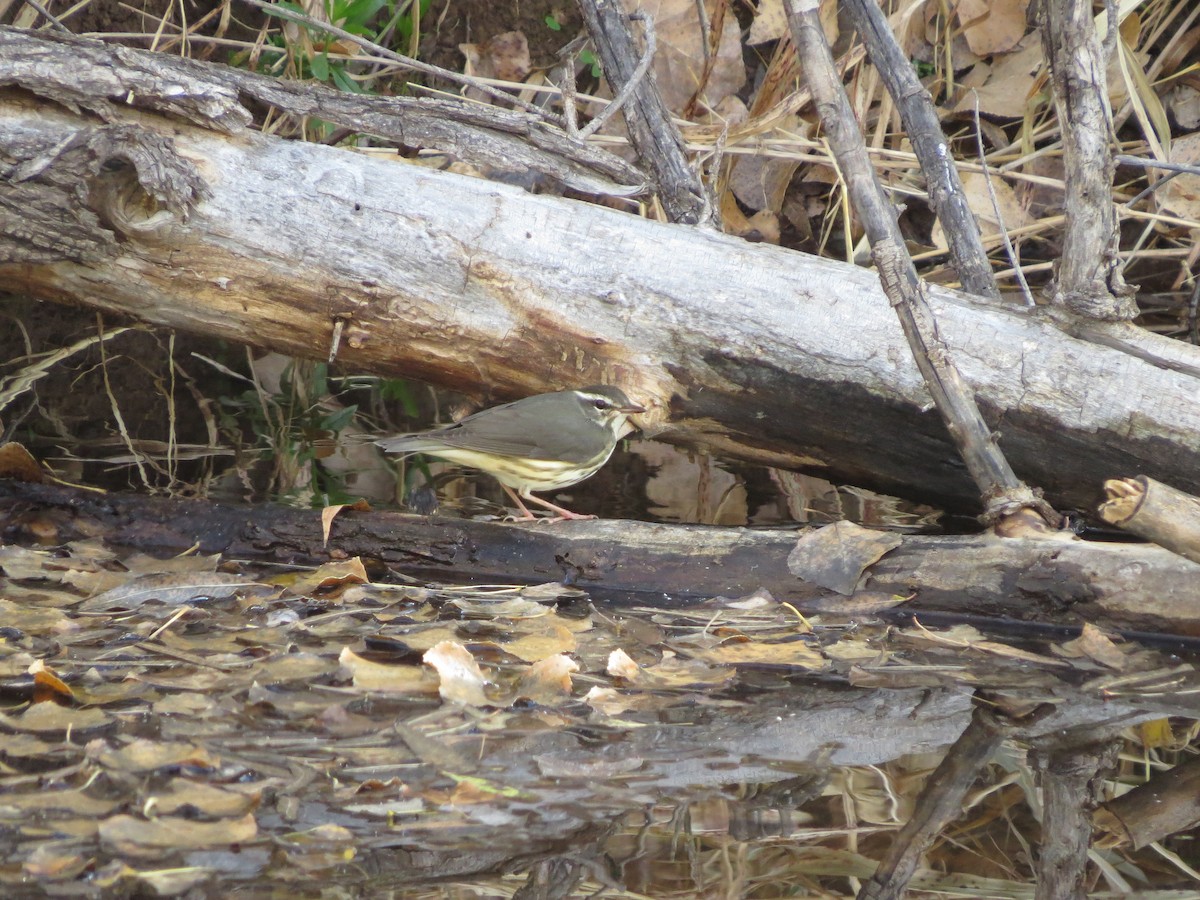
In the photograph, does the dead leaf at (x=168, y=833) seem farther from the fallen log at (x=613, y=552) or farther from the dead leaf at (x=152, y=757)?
the fallen log at (x=613, y=552)

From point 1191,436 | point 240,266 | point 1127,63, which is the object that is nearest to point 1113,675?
point 1191,436

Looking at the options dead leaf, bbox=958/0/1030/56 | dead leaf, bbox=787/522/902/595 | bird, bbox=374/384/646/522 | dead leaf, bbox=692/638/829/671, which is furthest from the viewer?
dead leaf, bbox=958/0/1030/56

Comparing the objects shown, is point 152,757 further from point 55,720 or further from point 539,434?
point 539,434

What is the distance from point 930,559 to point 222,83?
2.98 m

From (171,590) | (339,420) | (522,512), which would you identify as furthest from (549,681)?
(339,420)

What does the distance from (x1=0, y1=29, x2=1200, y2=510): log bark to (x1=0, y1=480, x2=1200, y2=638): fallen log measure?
54 cm

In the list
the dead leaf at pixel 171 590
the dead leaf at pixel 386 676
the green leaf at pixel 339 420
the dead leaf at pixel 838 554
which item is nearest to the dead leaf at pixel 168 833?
the dead leaf at pixel 386 676

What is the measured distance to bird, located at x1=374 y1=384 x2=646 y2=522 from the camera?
4836 mm

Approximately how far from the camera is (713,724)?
135 inches

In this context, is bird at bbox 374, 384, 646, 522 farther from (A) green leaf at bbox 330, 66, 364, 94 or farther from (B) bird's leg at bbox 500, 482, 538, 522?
(A) green leaf at bbox 330, 66, 364, 94

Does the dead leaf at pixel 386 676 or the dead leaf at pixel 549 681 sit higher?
the dead leaf at pixel 549 681

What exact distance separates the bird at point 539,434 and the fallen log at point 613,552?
0.29 m

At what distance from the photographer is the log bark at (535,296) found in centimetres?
448

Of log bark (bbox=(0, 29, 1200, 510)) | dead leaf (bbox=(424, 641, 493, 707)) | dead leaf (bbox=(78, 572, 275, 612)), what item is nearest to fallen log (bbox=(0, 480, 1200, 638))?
dead leaf (bbox=(78, 572, 275, 612))
